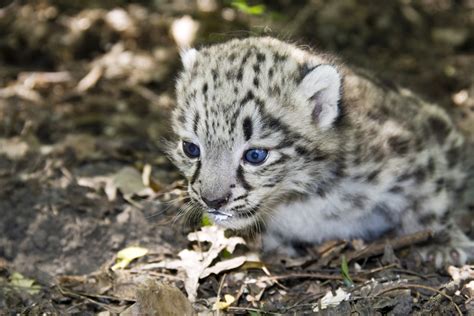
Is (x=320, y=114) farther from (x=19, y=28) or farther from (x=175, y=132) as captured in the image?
(x=19, y=28)

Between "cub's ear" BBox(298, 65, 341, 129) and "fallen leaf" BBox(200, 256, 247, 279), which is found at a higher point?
"cub's ear" BBox(298, 65, 341, 129)

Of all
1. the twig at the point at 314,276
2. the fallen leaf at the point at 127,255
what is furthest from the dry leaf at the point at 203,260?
the twig at the point at 314,276

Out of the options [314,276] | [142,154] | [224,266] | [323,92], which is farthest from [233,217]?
[142,154]

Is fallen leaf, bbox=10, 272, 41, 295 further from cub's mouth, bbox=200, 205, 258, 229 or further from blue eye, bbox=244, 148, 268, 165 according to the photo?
blue eye, bbox=244, 148, 268, 165

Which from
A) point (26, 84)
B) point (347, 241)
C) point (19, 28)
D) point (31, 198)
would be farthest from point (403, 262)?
point (19, 28)

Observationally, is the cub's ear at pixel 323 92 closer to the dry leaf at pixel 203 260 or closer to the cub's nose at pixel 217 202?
the cub's nose at pixel 217 202

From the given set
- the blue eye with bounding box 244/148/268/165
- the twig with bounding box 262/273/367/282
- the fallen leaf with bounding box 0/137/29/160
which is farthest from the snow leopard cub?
the fallen leaf with bounding box 0/137/29/160

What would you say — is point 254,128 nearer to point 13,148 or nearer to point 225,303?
point 225,303
